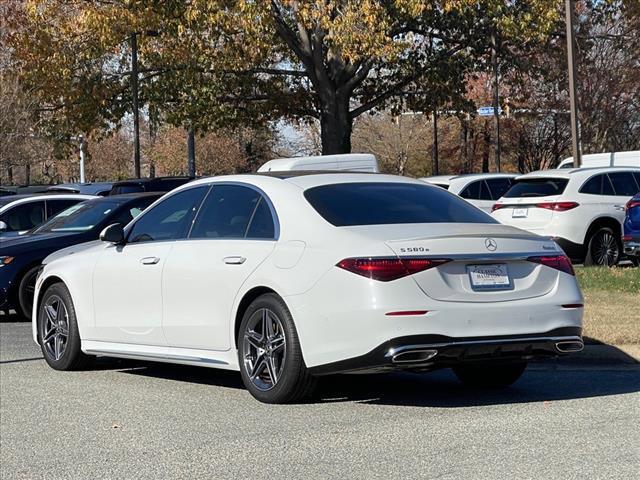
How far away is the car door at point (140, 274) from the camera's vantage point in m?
9.60

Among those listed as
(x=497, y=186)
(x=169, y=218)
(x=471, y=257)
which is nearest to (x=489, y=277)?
(x=471, y=257)

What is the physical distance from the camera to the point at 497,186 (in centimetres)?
2383

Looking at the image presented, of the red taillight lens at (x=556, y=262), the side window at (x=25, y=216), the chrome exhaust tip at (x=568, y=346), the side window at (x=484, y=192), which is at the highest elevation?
the side window at (x=484, y=192)

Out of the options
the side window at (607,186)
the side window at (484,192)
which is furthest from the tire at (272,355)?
the side window at (484,192)

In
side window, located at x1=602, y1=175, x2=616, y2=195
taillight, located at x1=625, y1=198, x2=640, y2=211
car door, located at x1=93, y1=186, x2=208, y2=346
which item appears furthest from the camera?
side window, located at x1=602, y1=175, x2=616, y2=195

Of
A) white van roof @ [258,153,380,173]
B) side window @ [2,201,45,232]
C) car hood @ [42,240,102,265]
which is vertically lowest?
car hood @ [42,240,102,265]

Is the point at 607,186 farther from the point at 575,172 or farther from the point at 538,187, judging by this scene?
the point at 538,187

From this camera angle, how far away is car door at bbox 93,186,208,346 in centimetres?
960

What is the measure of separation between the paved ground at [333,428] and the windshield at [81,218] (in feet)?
16.6

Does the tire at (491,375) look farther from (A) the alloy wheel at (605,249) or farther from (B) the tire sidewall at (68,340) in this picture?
(A) the alloy wheel at (605,249)

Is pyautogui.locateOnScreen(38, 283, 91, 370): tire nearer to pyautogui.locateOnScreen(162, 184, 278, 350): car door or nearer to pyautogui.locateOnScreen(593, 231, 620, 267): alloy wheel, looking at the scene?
pyautogui.locateOnScreen(162, 184, 278, 350): car door

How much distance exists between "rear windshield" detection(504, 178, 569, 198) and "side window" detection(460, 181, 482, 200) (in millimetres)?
2666

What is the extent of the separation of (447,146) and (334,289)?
63851 mm

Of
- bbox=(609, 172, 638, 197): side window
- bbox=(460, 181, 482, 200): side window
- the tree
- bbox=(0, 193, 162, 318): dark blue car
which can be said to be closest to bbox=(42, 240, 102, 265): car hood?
bbox=(0, 193, 162, 318): dark blue car
